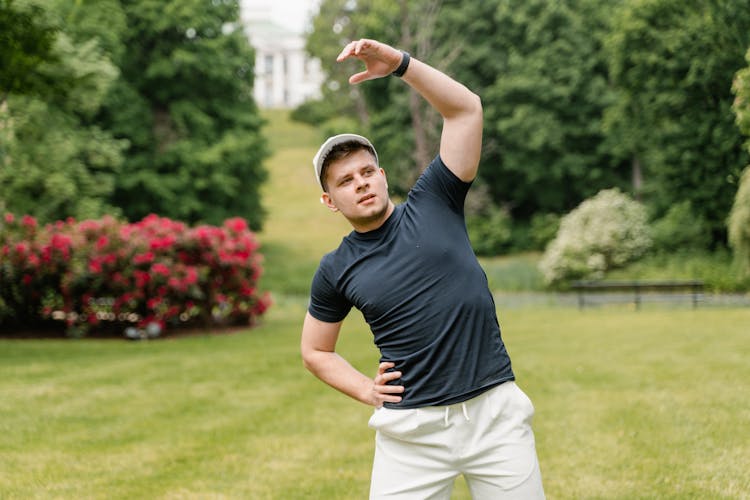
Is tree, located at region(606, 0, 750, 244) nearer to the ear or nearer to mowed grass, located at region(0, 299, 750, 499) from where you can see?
mowed grass, located at region(0, 299, 750, 499)

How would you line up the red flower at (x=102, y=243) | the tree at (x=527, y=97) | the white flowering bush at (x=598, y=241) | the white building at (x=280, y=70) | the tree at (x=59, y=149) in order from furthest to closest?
the white building at (x=280, y=70)
the tree at (x=527, y=97)
the white flowering bush at (x=598, y=241)
the tree at (x=59, y=149)
the red flower at (x=102, y=243)

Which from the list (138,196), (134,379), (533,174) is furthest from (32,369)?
(533,174)

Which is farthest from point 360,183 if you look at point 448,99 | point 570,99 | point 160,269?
point 570,99

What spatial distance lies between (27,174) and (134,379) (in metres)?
11.0

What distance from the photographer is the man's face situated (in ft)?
8.35

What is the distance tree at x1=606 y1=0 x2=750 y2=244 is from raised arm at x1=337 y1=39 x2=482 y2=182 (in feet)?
61.6

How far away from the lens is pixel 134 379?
932 centimetres

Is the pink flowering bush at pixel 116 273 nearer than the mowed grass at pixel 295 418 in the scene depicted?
No

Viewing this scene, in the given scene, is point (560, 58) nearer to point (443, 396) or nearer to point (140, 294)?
point (140, 294)

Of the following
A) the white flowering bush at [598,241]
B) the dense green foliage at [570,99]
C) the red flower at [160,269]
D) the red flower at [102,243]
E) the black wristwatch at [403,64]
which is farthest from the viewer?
the white flowering bush at [598,241]

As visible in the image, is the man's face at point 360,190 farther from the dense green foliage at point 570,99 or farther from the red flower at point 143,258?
the dense green foliage at point 570,99

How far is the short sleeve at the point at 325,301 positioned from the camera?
2695 millimetres

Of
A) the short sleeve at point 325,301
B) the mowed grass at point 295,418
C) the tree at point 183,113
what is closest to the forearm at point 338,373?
the short sleeve at point 325,301

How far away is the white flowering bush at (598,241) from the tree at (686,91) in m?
1.80
